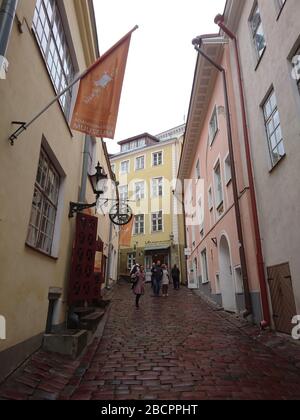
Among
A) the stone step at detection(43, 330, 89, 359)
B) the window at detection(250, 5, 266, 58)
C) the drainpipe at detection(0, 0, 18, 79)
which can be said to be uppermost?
the window at detection(250, 5, 266, 58)

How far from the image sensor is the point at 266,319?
7695mm

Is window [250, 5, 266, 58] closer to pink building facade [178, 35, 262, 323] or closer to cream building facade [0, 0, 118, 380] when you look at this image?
pink building facade [178, 35, 262, 323]

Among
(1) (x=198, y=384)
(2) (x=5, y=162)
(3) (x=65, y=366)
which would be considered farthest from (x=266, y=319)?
(2) (x=5, y=162)

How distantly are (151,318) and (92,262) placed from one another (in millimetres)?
3024

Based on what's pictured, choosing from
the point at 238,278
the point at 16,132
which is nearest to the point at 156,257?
the point at 238,278

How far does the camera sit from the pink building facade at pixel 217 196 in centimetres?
938

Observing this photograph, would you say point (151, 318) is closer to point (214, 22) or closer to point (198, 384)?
point (198, 384)

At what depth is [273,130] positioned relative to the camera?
775 cm

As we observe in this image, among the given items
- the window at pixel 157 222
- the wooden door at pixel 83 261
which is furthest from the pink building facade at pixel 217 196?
the window at pixel 157 222

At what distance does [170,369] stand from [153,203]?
1061 inches

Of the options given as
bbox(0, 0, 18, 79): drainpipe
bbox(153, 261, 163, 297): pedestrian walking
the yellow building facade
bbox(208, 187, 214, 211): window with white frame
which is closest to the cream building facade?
bbox(0, 0, 18, 79): drainpipe

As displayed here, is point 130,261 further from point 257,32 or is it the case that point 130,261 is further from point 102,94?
point 102,94

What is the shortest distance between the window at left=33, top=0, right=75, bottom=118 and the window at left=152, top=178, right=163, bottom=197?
923 inches

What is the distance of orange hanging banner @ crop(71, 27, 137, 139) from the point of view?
227 inches
